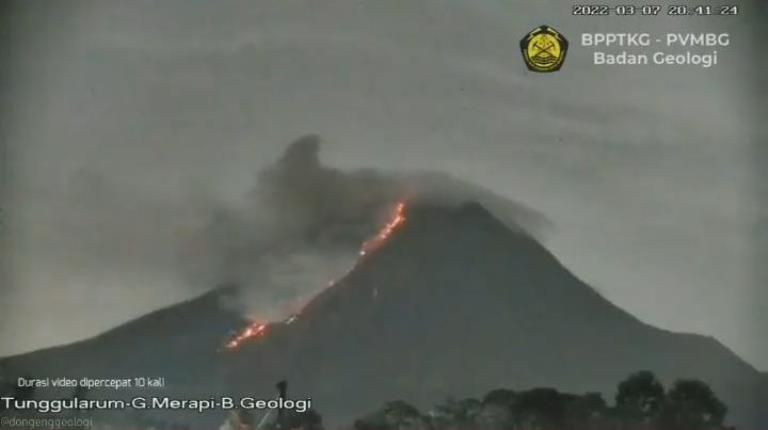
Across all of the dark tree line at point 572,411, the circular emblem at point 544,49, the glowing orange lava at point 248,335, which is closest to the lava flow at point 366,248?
the glowing orange lava at point 248,335

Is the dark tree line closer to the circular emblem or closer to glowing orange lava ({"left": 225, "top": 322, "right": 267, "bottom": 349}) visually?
glowing orange lava ({"left": 225, "top": 322, "right": 267, "bottom": 349})

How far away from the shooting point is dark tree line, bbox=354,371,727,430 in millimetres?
1886

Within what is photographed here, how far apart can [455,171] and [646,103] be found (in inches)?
16.5

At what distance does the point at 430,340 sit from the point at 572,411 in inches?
12.7

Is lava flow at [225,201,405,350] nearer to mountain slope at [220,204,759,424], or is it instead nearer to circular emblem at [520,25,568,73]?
mountain slope at [220,204,759,424]

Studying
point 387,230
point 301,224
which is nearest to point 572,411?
point 387,230

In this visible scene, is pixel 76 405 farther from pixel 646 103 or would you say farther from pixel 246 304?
pixel 646 103

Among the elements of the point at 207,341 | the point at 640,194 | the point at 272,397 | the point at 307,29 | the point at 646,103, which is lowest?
the point at 272,397

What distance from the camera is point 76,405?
6.23 ft

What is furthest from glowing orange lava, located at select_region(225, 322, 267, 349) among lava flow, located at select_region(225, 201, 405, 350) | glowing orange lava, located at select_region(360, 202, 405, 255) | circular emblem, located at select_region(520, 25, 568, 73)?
circular emblem, located at select_region(520, 25, 568, 73)

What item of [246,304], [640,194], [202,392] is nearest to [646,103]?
[640,194]

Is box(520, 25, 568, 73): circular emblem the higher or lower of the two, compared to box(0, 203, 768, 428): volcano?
higher

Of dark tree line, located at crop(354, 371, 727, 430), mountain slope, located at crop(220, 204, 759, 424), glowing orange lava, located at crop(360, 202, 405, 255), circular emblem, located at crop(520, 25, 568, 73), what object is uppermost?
circular emblem, located at crop(520, 25, 568, 73)

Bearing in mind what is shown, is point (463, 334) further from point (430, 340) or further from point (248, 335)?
point (248, 335)
